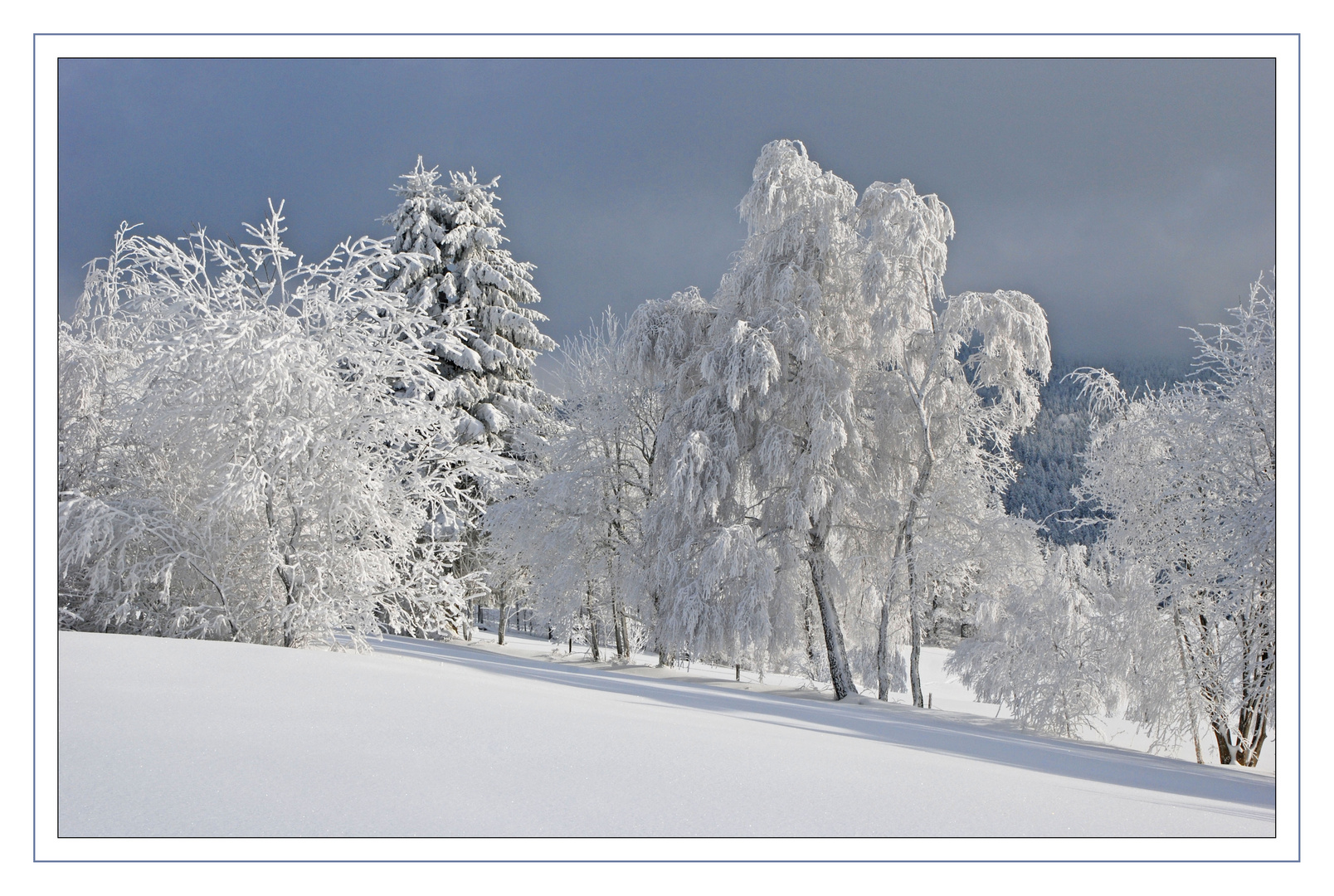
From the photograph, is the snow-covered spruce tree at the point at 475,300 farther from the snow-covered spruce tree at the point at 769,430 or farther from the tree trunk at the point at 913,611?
the tree trunk at the point at 913,611

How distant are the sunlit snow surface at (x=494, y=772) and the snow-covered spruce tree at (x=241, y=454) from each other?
2.44 m

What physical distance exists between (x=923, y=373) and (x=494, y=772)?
1073 cm

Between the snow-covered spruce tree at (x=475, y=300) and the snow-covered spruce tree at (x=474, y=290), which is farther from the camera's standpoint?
the snow-covered spruce tree at (x=474, y=290)

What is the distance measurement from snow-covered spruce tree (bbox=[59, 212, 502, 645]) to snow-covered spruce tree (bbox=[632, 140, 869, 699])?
158 inches

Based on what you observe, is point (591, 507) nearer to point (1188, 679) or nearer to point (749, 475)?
point (749, 475)

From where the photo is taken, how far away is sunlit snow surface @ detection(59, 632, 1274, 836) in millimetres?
2814

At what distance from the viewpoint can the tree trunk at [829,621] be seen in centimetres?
1160

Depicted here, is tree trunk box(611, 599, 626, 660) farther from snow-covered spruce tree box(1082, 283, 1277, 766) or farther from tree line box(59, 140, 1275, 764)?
snow-covered spruce tree box(1082, 283, 1277, 766)

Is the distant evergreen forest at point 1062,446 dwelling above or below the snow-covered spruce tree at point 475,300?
below
